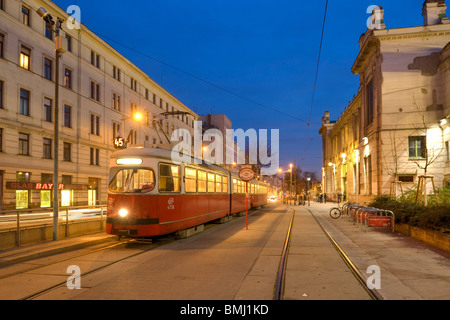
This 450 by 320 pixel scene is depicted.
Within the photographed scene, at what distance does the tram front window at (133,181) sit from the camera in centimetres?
1132

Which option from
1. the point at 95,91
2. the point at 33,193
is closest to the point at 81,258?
the point at 33,193

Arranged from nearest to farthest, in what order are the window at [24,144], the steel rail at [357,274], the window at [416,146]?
1. the steel rail at [357,274]
2. the window at [24,144]
3. the window at [416,146]

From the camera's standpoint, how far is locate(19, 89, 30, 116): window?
27766mm

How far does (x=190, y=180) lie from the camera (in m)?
13.5

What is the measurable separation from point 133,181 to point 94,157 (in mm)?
27700

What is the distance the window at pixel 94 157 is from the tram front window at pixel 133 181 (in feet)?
88.5

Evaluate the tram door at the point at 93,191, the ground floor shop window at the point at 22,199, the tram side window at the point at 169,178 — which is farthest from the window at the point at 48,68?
the tram side window at the point at 169,178

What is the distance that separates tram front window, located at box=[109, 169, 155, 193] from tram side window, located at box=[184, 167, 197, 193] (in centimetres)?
Answer: 183

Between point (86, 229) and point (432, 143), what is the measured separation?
957 inches

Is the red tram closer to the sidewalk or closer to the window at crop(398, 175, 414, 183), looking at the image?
the sidewalk

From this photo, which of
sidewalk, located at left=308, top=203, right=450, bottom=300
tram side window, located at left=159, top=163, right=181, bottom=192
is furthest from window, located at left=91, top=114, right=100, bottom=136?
sidewalk, located at left=308, top=203, right=450, bottom=300

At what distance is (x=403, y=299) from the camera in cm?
583

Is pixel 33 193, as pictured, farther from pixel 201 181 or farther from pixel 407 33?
pixel 407 33

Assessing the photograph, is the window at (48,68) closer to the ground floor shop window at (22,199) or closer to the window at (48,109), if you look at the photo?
the window at (48,109)
